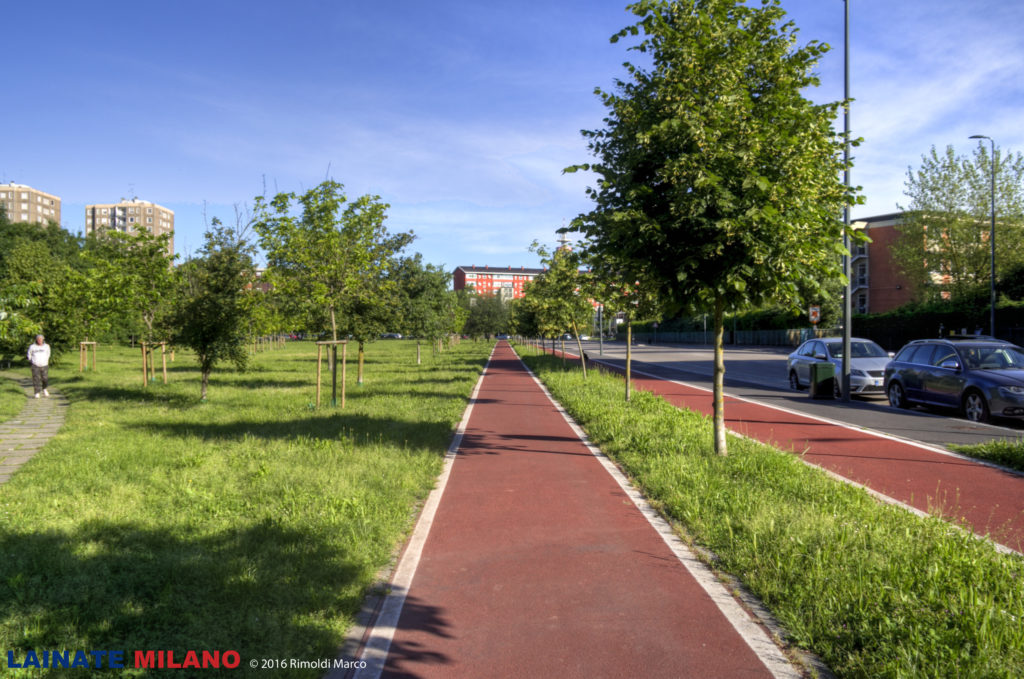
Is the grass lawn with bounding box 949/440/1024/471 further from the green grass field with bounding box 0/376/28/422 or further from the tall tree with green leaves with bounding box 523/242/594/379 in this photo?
the green grass field with bounding box 0/376/28/422

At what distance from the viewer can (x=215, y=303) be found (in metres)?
15.2

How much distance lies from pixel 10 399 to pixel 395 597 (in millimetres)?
17003

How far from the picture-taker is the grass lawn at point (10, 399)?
1379 cm

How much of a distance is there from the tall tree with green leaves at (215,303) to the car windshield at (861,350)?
15.2 metres

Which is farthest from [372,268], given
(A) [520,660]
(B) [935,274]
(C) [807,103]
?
(B) [935,274]

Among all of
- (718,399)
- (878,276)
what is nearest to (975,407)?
(718,399)

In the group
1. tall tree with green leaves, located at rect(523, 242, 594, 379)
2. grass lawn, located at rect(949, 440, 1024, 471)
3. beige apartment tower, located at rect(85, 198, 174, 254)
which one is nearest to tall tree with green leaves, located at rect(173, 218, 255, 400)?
tall tree with green leaves, located at rect(523, 242, 594, 379)

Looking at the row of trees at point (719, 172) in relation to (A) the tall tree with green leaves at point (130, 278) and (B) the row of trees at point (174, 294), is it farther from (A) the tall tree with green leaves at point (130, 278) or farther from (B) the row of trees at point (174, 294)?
(A) the tall tree with green leaves at point (130, 278)

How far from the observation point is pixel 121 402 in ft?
51.0

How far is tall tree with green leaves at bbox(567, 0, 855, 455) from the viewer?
260 inches

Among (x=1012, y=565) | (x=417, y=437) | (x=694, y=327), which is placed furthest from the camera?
(x=694, y=327)

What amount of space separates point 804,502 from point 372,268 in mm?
11613

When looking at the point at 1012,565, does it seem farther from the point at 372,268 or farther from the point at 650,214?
the point at 372,268

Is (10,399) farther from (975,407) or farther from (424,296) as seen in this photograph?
(975,407)
